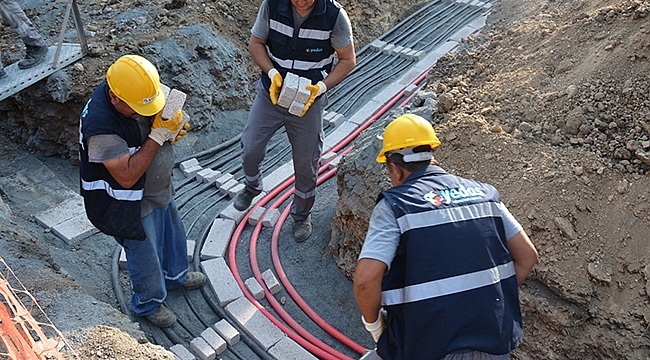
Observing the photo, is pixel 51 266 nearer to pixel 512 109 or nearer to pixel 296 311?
pixel 296 311

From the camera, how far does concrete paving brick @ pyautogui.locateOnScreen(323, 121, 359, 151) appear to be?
6316 mm

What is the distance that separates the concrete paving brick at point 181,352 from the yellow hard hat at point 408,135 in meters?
2.18

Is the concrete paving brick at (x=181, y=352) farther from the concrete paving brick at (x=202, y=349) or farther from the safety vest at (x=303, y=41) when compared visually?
the safety vest at (x=303, y=41)

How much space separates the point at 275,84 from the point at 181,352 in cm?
201

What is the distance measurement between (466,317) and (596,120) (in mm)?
2305

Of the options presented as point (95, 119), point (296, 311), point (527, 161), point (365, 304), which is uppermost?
point (95, 119)

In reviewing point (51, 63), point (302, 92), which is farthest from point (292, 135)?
point (51, 63)

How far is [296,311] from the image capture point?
15.6 feet

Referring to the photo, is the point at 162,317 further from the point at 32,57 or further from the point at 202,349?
the point at 32,57

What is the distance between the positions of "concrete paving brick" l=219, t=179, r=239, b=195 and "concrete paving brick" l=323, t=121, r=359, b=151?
1023 mm

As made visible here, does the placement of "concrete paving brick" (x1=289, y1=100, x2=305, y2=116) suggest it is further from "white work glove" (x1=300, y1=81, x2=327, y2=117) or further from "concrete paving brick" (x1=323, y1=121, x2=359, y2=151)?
"concrete paving brick" (x1=323, y1=121, x2=359, y2=151)

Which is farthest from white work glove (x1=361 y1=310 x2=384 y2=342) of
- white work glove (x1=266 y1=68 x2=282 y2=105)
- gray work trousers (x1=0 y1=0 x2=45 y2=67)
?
gray work trousers (x1=0 y1=0 x2=45 y2=67)

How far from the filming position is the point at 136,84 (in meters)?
3.45

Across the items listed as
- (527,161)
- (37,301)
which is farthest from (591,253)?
(37,301)
